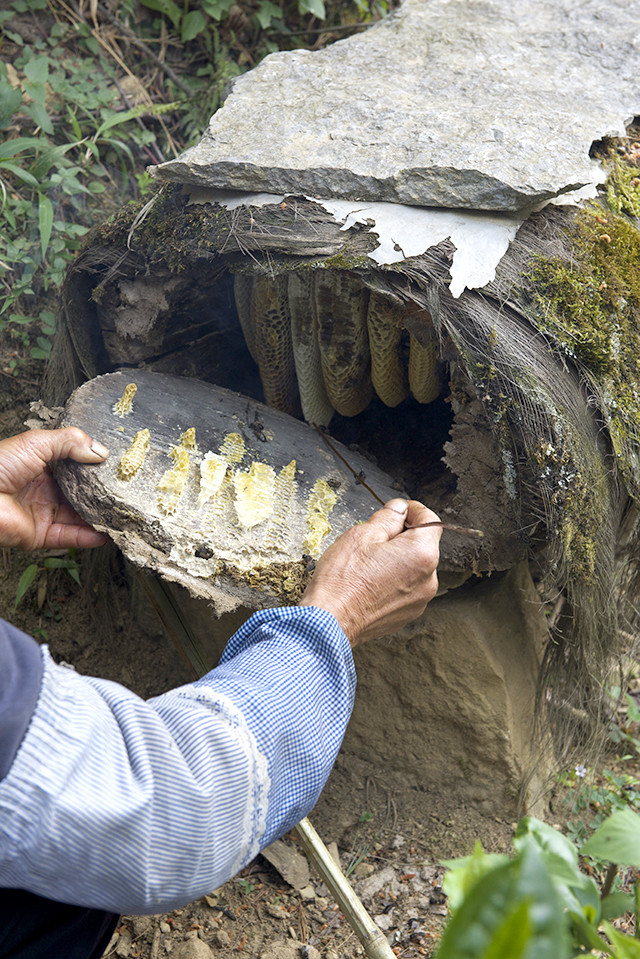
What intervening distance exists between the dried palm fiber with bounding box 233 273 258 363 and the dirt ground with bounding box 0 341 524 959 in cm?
85

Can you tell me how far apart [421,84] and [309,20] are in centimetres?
161

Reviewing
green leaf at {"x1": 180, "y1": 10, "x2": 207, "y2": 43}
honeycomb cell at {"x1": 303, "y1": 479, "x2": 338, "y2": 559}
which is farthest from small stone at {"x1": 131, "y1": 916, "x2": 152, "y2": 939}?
green leaf at {"x1": 180, "y1": 10, "x2": 207, "y2": 43}

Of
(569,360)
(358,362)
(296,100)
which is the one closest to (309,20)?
(296,100)

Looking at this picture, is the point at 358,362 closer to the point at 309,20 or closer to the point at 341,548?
the point at 341,548

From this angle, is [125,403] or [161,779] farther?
[125,403]

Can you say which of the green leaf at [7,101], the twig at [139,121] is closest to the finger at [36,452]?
the green leaf at [7,101]

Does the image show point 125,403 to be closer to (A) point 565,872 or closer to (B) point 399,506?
(B) point 399,506

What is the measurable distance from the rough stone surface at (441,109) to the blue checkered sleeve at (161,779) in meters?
1.20

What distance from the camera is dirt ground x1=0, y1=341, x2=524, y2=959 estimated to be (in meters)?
1.88

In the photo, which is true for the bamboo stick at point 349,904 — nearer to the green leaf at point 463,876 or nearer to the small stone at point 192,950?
the small stone at point 192,950

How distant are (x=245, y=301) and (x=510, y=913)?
188 cm

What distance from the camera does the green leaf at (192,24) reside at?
10.1ft

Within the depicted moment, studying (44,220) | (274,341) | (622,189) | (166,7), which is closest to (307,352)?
(274,341)

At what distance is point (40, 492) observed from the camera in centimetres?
180
